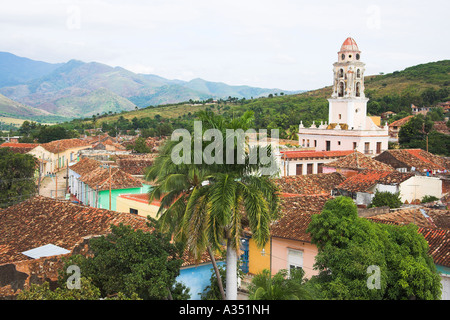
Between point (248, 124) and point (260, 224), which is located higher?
point (248, 124)

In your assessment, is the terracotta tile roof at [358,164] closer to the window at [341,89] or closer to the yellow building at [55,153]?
the window at [341,89]

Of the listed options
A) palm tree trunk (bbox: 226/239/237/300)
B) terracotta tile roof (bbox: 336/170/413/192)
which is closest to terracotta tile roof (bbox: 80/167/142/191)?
terracotta tile roof (bbox: 336/170/413/192)

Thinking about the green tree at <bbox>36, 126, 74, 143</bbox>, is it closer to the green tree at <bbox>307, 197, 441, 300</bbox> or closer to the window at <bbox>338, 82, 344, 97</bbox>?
the window at <bbox>338, 82, 344, 97</bbox>

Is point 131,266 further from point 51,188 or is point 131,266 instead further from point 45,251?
point 51,188

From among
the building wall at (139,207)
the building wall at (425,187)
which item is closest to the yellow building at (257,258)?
the building wall at (139,207)
